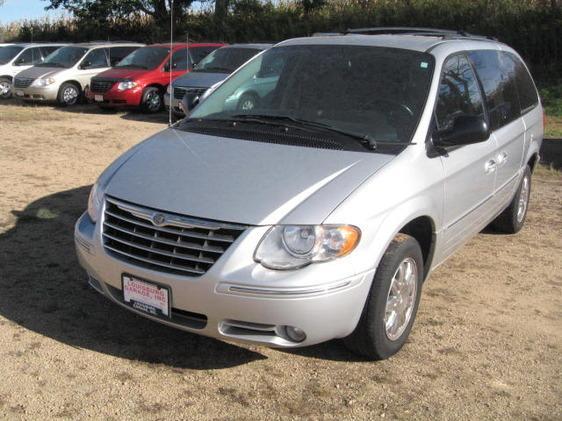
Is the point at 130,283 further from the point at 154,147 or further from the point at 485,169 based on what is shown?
the point at 485,169

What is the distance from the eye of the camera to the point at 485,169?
469 cm

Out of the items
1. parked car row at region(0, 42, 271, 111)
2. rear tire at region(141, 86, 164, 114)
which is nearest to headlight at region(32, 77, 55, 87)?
parked car row at region(0, 42, 271, 111)

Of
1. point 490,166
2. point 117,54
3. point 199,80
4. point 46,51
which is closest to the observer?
point 490,166

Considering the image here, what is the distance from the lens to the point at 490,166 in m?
4.80

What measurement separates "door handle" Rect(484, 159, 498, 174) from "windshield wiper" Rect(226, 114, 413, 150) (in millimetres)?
1104

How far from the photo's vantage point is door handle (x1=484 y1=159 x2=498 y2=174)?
15.5 ft

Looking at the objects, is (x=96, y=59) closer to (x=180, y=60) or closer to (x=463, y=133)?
(x=180, y=60)

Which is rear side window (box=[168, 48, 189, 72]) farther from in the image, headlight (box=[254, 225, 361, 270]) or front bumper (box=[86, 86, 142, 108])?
headlight (box=[254, 225, 361, 270])

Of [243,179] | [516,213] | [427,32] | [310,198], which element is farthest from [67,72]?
[310,198]

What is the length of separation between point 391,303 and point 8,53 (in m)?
19.0

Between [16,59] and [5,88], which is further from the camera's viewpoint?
[16,59]

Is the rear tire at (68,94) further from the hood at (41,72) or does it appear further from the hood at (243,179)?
the hood at (243,179)

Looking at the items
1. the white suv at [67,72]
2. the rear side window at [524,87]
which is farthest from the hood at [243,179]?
the white suv at [67,72]

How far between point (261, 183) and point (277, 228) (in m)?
0.36
